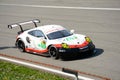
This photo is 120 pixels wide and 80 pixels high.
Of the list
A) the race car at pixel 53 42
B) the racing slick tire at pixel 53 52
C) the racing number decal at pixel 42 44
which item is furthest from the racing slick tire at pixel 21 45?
the racing slick tire at pixel 53 52

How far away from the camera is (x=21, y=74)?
560 inches

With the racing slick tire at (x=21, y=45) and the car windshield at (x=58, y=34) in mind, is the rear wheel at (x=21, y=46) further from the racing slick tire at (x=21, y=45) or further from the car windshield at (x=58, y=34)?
the car windshield at (x=58, y=34)

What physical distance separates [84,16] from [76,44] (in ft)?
35.0

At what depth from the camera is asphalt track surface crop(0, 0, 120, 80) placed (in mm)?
15148

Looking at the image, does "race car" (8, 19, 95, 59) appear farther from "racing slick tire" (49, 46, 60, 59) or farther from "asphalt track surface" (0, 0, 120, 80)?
"asphalt track surface" (0, 0, 120, 80)

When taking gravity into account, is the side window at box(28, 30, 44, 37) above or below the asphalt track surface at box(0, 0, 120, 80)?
above

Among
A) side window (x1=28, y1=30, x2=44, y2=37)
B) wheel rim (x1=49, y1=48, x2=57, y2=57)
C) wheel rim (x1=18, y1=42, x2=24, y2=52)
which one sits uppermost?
side window (x1=28, y1=30, x2=44, y2=37)

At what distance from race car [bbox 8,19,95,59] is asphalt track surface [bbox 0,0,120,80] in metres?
0.39

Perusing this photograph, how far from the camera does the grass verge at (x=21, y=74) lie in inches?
531

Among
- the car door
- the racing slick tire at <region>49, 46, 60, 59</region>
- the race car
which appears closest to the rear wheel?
the race car

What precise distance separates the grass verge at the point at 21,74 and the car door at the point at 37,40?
200 cm

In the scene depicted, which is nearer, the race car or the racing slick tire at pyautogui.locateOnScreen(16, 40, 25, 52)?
the race car

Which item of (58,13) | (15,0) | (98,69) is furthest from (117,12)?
(15,0)

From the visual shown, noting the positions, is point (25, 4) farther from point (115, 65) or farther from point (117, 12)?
point (115, 65)
